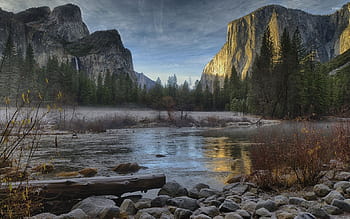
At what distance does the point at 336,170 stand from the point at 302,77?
4087cm

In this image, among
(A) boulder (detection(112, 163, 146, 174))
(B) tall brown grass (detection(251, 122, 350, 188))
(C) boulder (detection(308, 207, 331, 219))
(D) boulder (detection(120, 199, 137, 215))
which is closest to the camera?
(C) boulder (detection(308, 207, 331, 219))

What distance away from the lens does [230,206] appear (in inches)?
170

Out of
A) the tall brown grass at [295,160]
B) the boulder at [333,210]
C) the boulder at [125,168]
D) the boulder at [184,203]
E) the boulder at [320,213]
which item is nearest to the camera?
the boulder at [320,213]

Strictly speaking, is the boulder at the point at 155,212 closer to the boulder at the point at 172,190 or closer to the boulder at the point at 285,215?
the boulder at the point at 172,190

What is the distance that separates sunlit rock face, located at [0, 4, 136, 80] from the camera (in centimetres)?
15050

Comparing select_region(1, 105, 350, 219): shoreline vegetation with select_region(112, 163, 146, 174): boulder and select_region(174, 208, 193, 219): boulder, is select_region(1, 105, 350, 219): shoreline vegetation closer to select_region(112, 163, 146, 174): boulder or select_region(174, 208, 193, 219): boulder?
select_region(174, 208, 193, 219): boulder

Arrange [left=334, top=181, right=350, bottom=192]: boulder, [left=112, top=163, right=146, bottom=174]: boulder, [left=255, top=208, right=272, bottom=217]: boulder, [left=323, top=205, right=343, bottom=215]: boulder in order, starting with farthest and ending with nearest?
[left=112, top=163, right=146, bottom=174]: boulder < [left=334, top=181, right=350, bottom=192]: boulder < [left=255, top=208, right=272, bottom=217]: boulder < [left=323, top=205, right=343, bottom=215]: boulder

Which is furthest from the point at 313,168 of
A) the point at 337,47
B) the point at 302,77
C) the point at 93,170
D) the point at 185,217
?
the point at 337,47

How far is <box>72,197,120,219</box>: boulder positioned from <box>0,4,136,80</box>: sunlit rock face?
14234 cm

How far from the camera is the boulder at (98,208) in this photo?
415 centimetres

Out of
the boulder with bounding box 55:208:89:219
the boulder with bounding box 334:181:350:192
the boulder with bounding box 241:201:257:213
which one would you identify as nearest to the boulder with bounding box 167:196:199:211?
the boulder with bounding box 241:201:257:213

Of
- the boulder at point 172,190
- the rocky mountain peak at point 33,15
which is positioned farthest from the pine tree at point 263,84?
the rocky mountain peak at point 33,15

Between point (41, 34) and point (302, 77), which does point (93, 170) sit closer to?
point (302, 77)

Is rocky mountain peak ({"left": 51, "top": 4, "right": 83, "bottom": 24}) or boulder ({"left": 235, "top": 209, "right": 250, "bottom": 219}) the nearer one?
boulder ({"left": 235, "top": 209, "right": 250, "bottom": 219})
